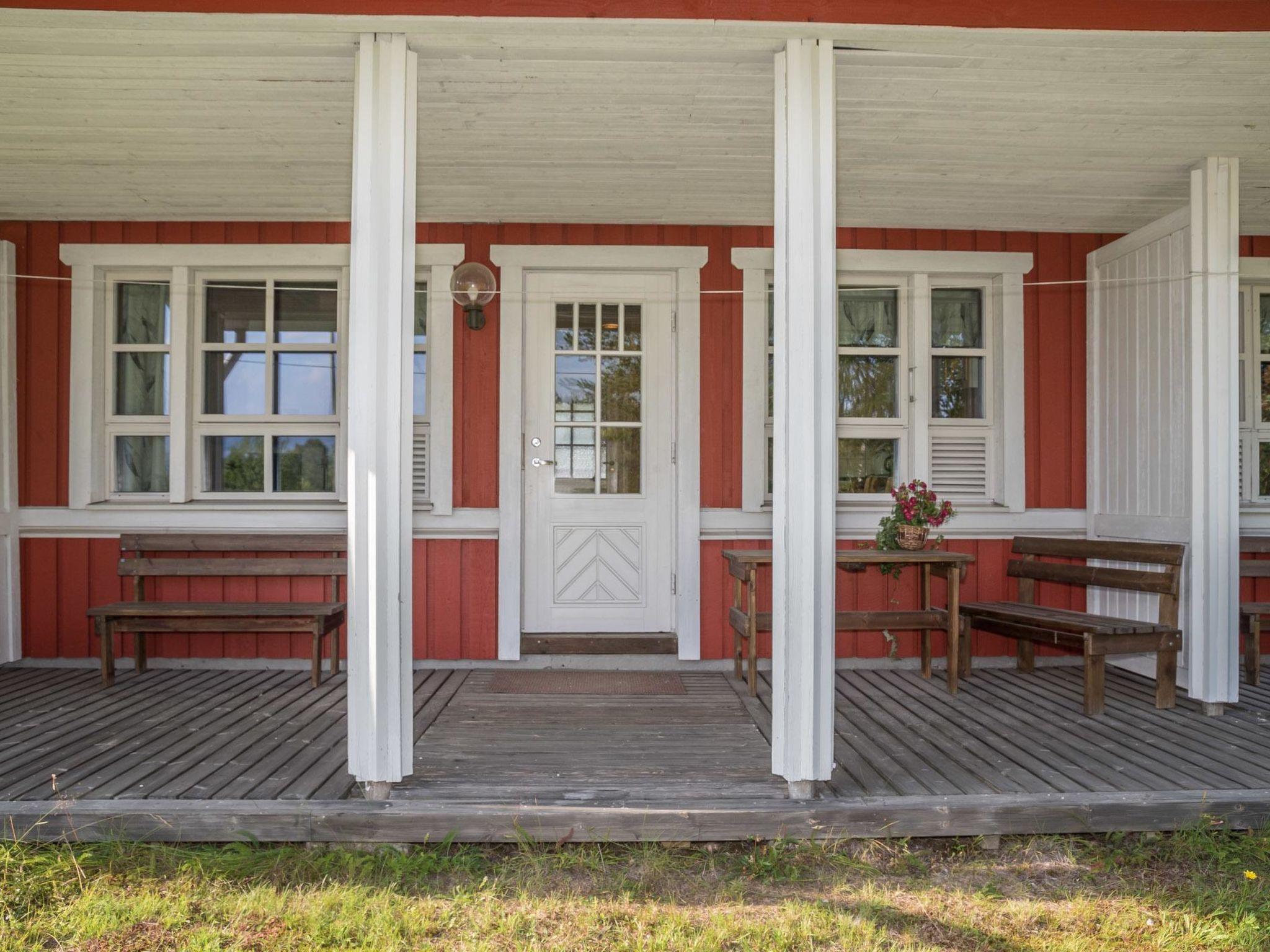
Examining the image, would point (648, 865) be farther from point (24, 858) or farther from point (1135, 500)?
point (1135, 500)

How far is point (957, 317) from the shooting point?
5.14 metres

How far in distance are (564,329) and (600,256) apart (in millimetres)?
483

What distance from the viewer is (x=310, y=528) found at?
4.84m

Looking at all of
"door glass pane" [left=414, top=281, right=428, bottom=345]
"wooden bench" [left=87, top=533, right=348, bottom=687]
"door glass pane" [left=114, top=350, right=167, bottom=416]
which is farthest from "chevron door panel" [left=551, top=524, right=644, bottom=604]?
"door glass pane" [left=114, top=350, right=167, bottom=416]

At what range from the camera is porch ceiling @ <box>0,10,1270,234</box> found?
2.77 m

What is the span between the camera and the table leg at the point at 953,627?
4.20 m

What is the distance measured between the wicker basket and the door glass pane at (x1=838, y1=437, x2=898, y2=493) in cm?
71

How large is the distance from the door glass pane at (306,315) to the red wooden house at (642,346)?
2 centimetres

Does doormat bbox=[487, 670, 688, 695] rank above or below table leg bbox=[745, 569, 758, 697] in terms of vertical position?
below

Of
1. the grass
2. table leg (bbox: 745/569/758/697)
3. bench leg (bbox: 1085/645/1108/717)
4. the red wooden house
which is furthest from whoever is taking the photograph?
table leg (bbox: 745/569/758/697)

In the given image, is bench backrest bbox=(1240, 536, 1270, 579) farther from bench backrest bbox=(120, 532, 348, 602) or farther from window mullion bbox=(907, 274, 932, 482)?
bench backrest bbox=(120, 532, 348, 602)

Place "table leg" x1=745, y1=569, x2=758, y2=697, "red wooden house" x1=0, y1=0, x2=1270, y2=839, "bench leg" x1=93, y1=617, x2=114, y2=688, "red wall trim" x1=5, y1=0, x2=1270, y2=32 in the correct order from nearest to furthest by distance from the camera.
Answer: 1. "red wall trim" x1=5, y1=0, x2=1270, y2=32
2. "red wooden house" x1=0, y1=0, x2=1270, y2=839
3. "table leg" x1=745, y1=569, x2=758, y2=697
4. "bench leg" x1=93, y1=617, x2=114, y2=688

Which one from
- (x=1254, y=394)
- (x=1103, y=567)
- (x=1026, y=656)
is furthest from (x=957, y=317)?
(x=1026, y=656)

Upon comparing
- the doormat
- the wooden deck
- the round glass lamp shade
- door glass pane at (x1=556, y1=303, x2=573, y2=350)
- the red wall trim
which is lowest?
the doormat
